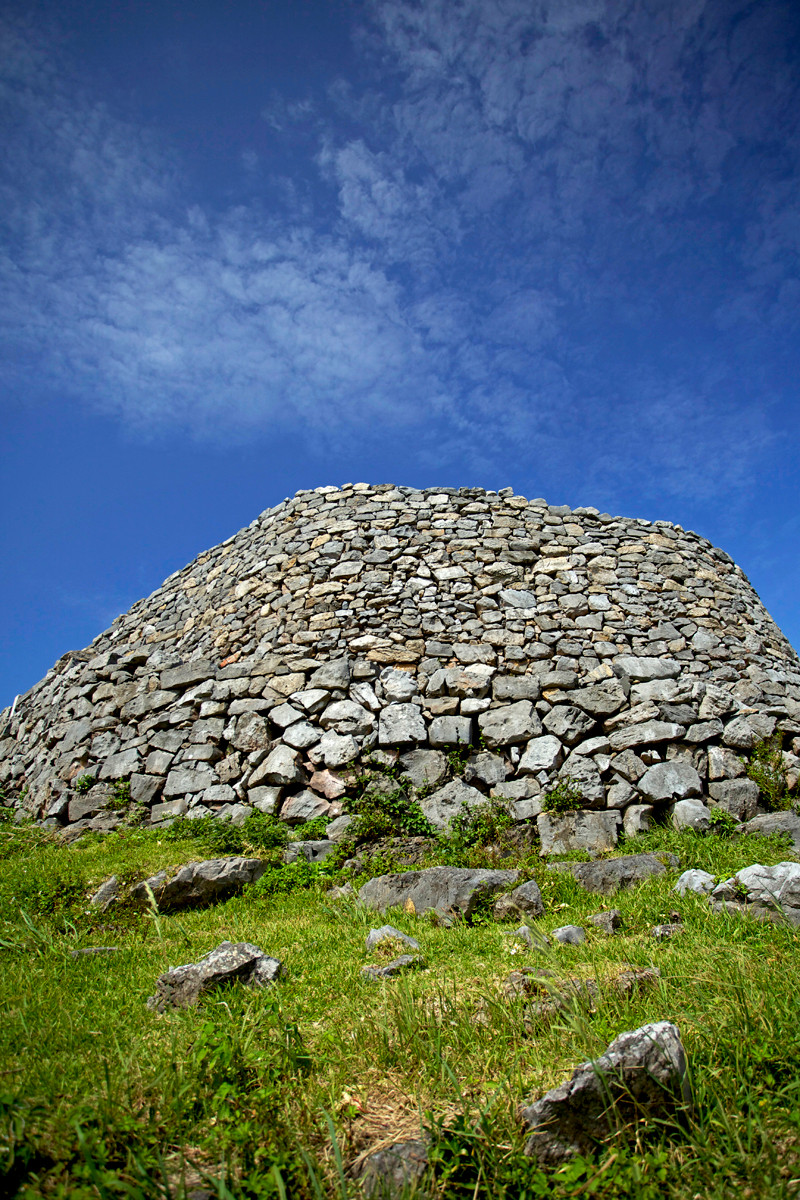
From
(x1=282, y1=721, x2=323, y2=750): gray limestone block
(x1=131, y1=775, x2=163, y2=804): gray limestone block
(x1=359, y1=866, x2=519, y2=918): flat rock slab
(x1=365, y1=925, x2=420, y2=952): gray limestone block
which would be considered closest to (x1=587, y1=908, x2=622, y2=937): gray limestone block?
(x1=359, y1=866, x2=519, y2=918): flat rock slab

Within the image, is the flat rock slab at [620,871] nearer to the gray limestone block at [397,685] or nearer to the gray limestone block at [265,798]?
the gray limestone block at [397,685]

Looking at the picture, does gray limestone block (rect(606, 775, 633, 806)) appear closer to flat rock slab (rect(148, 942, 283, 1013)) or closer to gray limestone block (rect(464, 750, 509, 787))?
gray limestone block (rect(464, 750, 509, 787))

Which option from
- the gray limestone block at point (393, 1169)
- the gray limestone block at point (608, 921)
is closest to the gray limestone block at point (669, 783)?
the gray limestone block at point (608, 921)

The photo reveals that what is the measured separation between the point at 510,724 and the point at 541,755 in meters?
0.60

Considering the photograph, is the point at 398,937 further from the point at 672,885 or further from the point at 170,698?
the point at 170,698

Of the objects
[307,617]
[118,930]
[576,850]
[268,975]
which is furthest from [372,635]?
[268,975]

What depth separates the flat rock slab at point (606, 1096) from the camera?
7.18ft

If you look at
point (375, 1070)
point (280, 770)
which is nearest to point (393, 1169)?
point (375, 1070)

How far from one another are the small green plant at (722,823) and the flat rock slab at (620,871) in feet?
4.94

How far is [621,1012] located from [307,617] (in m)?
7.67

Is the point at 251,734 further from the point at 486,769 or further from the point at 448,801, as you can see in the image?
the point at 486,769

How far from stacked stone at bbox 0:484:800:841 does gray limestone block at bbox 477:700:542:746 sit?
0.03 metres

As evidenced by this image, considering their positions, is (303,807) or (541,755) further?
(541,755)

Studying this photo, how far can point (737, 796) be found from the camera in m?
7.60
